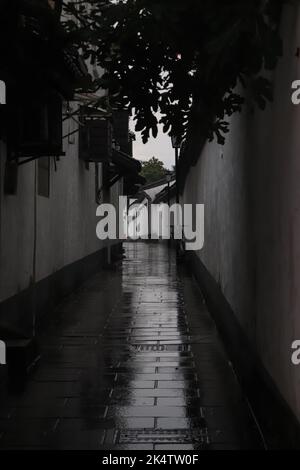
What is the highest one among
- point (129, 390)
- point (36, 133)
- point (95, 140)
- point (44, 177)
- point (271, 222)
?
point (95, 140)

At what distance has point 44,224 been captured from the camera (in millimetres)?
10289

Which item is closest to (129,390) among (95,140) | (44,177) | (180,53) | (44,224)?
(180,53)

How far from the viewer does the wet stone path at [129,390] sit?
190 inches

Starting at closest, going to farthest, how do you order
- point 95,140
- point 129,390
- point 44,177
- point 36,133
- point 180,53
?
point 180,53, point 129,390, point 36,133, point 44,177, point 95,140

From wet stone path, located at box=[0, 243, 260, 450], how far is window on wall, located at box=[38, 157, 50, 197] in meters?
2.07

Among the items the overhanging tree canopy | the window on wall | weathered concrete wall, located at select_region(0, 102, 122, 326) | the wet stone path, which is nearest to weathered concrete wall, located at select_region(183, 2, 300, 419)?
the overhanging tree canopy

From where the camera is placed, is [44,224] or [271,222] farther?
[44,224]

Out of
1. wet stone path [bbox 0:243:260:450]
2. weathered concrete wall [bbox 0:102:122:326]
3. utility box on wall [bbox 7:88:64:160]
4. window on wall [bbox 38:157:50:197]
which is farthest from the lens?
window on wall [bbox 38:157:50:197]

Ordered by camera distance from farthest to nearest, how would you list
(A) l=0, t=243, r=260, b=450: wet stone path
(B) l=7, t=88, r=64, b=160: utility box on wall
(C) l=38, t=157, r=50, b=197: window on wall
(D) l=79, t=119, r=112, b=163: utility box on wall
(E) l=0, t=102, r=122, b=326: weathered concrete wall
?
(D) l=79, t=119, r=112, b=163: utility box on wall < (C) l=38, t=157, r=50, b=197: window on wall < (E) l=0, t=102, r=122, b=326: weathered concrete wall < (B) l=7, t=88, r=64, b=160: utility box on wall < (A) l=0, t=243, r=260, b=450: wet stone path

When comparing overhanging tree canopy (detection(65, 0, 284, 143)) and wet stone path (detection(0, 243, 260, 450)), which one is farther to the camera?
wet stone path (detection(0, 243, 260, 450))

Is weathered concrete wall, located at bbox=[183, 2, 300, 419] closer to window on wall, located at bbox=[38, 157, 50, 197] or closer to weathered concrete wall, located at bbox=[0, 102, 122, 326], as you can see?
weathered concrete wall, located at bbox=[0, 102, 122, 326]

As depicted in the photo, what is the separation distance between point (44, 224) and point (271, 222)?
20.3 feet

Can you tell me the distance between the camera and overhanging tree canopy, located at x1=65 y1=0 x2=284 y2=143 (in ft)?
12.6

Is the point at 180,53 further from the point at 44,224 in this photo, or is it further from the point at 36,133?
the point at 44,224
